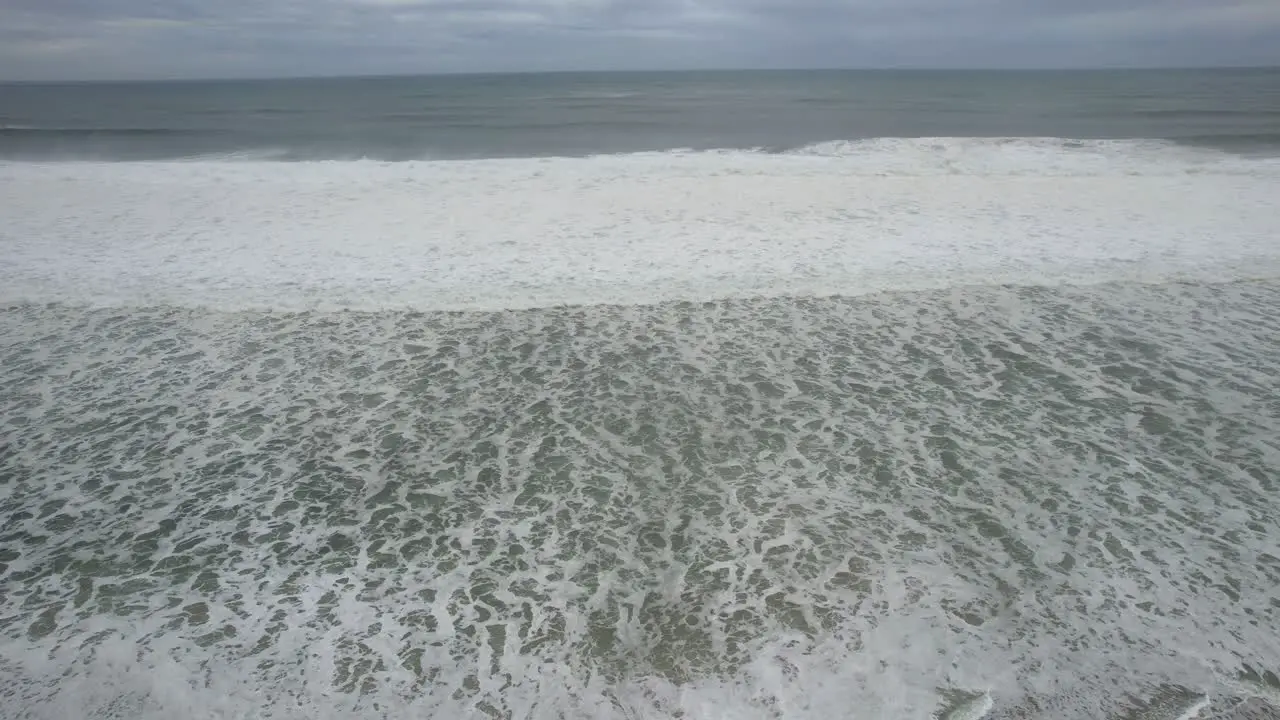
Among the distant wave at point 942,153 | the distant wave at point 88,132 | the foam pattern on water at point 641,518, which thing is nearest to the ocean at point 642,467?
the foam pattern on water at point 641,518

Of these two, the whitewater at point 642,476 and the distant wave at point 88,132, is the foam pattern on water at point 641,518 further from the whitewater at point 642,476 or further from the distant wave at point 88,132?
the distant wave at point 88,132

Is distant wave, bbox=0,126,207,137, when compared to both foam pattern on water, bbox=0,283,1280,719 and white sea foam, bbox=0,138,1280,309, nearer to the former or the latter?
white sea foam, bbox=0,138,1280,309

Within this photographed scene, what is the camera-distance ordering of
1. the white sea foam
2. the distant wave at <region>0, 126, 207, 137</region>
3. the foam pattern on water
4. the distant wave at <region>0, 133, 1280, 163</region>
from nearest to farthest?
the foam pattern on water < the white sea foam < the distant wave at <region>0, 133, 1280, 163</region> < the distant wave at <region>0, 126, 207, 137</region>

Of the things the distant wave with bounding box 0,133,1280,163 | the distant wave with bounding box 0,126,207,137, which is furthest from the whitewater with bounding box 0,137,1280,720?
the distant wave with bounding box 0,126,207,137

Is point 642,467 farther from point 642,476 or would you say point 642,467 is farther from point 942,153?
point 942,153

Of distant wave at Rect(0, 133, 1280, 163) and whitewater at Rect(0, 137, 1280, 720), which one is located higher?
distant wave at Rect(0, 133, 1280, 163)

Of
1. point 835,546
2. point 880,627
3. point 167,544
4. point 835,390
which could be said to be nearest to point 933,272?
point 835,390
